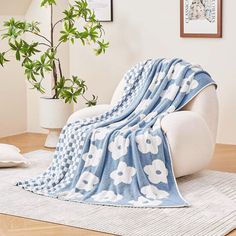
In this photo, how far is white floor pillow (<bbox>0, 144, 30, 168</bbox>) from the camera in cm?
554

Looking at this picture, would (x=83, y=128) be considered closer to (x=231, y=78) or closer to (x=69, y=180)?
(x=69, y=180)

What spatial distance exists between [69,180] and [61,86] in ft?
5.74

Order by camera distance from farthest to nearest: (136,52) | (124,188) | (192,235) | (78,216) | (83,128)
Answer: (136,52) → (83,128) → (124,188) → (78,216) → (192,235)

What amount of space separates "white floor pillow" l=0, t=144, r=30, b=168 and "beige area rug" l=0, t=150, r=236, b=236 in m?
0.44

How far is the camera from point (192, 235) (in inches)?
152

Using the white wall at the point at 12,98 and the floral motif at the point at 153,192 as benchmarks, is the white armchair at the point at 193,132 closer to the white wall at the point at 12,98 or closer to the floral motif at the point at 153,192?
the floral motif at the point at 153,192

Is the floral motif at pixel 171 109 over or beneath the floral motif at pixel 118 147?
over

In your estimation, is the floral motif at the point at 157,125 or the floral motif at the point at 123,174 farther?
the floral motif at the point at 157,125

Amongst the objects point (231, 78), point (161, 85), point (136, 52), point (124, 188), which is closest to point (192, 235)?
point (124, 188)

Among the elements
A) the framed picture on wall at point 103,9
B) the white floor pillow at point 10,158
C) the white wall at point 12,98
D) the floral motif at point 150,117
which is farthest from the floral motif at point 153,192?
the white wall at point 12,98

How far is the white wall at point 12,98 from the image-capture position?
7.28 m

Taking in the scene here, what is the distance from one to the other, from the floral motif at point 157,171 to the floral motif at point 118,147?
0.59ft

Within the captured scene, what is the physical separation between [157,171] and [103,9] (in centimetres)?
264

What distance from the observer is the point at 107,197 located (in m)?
4.61
